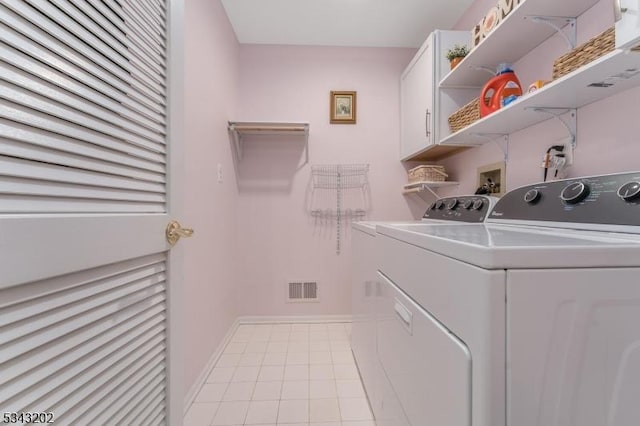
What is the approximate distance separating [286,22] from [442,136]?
5.28 ft

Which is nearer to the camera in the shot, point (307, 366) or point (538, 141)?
point (538, 141)

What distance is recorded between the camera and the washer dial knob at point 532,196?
1.02 metres

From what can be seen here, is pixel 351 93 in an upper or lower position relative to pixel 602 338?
upper

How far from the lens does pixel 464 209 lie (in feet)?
4.95

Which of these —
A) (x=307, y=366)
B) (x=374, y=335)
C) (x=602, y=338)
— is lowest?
(x=307, y=366)

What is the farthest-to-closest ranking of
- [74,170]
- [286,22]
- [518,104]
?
[286,22] < [518,104] < [74,170]

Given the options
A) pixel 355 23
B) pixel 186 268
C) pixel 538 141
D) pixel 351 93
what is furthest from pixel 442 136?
pixel 186 268

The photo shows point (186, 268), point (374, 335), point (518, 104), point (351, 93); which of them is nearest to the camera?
point (518, 104)

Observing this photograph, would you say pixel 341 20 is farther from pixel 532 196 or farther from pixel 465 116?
pixel 532 196

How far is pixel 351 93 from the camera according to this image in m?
2.54

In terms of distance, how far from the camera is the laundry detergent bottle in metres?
1.32

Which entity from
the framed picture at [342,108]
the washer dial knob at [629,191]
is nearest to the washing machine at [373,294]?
the washer dial knob at [629,191]

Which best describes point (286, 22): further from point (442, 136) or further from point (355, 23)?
point (442, 136)

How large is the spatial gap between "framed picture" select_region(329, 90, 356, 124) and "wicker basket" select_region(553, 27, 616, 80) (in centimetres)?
172
